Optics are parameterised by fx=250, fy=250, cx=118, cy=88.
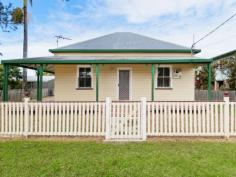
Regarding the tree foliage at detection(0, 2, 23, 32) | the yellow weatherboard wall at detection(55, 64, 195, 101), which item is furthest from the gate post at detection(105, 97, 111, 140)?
the yellow weatherboard wall at detection(55, 64, 195, 101)

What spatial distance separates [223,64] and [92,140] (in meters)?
28.8

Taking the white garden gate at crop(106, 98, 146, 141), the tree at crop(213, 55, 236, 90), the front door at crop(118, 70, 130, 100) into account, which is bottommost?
the white garden gate at crop(106, 98, 146, 141)

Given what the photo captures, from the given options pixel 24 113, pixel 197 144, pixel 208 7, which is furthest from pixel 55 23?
pixel 197 144

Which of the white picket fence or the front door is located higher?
the front door

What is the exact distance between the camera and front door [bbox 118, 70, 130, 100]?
642 inches

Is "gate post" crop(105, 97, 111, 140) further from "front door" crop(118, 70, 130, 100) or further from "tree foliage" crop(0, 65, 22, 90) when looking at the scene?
"tree foliage" crop(0, 65, 22, 90)

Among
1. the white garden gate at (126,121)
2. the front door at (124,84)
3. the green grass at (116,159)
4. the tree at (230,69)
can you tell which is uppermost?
the tree at (230,69)

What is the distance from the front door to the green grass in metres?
9.65

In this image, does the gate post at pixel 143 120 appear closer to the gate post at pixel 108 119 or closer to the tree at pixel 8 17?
the gate post at pixel 108 119

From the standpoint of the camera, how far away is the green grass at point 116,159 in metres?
Answer: 4.46

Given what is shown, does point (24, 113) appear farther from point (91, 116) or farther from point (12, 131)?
point (91, 116)

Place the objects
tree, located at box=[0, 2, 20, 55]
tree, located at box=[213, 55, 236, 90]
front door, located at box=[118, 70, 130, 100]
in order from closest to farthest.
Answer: tree, located at box=[0, 2, 20, 55], front door, located at box=[118, 70, 130, 100], tree, located at box=[213, 55, 236, 90]

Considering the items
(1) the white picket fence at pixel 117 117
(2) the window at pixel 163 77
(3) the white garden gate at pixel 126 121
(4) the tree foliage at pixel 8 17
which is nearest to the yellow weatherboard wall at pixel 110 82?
(2) the window at pixel 163 77

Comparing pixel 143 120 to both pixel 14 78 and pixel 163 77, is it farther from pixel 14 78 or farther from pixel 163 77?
pixel 14 78
